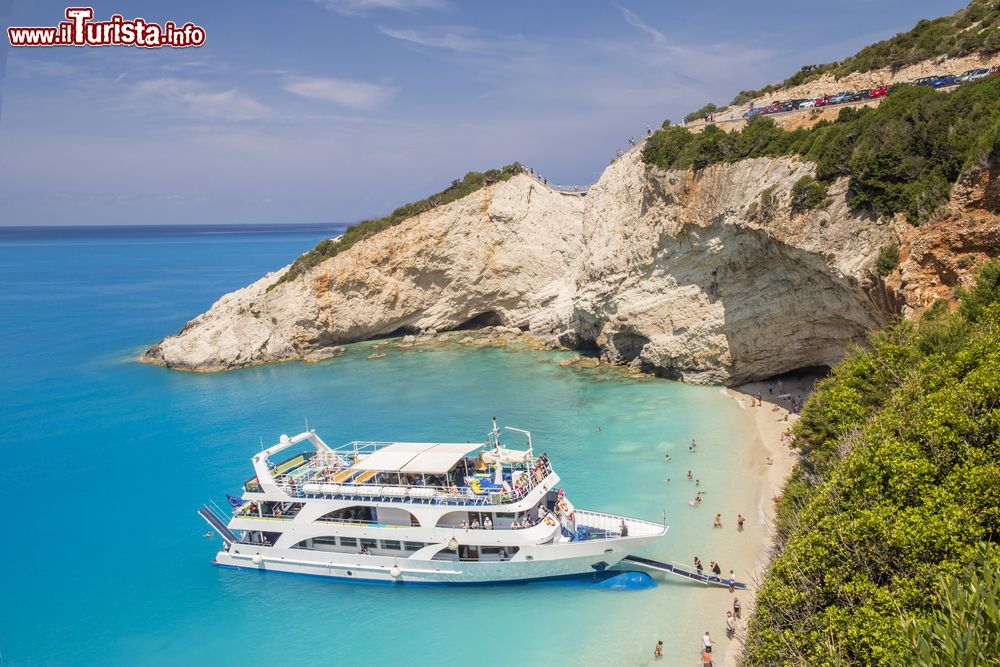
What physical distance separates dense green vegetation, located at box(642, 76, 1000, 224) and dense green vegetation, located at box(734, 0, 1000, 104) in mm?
9633

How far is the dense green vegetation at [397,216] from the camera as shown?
53.3 m

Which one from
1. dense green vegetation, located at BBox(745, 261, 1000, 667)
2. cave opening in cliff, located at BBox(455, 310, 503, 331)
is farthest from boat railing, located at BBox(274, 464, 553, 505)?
cave opening in cliff, located at BBox(455, 310, 503, 331)

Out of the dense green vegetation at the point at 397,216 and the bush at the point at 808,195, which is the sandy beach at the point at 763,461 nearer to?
the bush at the point at 808,195

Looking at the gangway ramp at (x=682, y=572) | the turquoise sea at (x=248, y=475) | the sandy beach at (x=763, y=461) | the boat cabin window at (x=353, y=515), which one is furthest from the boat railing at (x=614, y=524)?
the boat cabin window at (x=353, y=515)

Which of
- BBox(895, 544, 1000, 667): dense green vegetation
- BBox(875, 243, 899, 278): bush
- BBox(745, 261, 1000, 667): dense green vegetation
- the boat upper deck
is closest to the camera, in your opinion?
BBox(895, 544, 1000, 667): dense green vegetation

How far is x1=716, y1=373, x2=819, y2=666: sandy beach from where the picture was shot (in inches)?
715

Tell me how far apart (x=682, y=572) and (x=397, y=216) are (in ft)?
136

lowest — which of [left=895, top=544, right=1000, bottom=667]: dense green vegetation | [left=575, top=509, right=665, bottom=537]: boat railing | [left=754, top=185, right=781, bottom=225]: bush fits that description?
[left=575, top=509, right=665, bottom=537]: boat railing

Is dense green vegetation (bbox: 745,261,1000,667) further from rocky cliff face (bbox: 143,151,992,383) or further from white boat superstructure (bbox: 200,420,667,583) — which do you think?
rocky cliff face (bbox: 143,151,992,383)

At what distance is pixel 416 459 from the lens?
22.0 metres

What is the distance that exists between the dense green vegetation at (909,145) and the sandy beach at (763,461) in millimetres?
10772

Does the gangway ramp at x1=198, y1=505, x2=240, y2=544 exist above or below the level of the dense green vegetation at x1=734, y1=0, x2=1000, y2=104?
below

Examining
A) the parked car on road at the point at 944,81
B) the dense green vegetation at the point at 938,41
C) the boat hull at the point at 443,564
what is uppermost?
the dense green vegetation at the point at 938,41

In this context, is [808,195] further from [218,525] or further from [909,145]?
[218,525]
